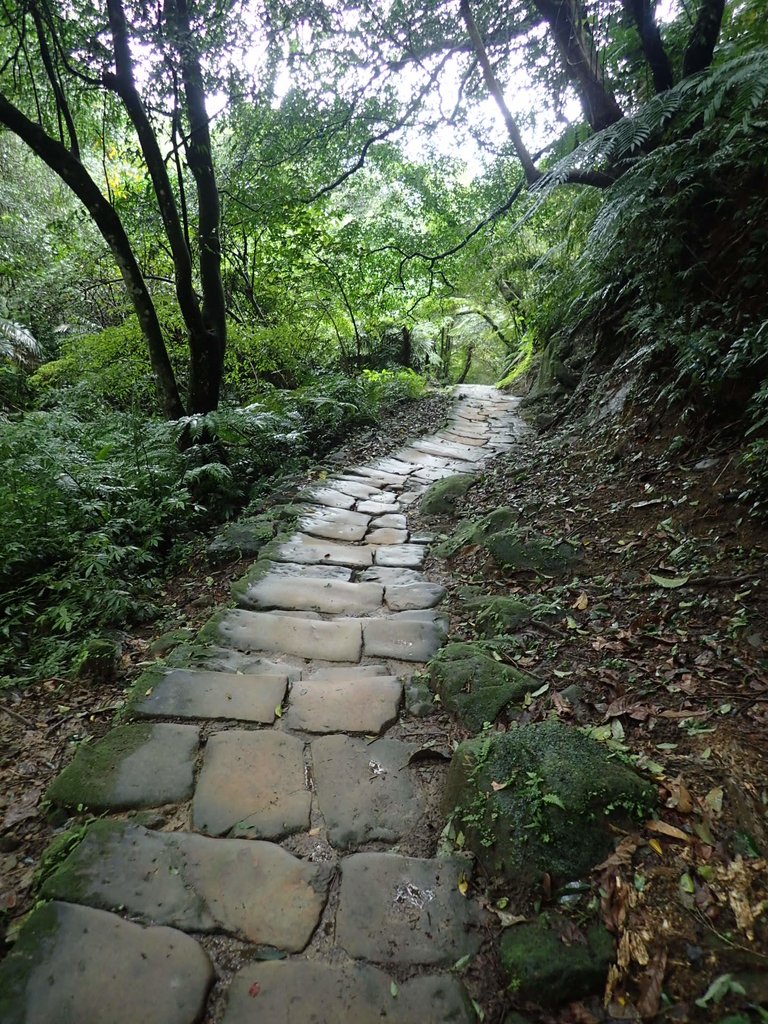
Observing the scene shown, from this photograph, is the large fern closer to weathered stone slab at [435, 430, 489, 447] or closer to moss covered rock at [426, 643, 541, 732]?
moss covered rock at [426, 643, 541, 732]

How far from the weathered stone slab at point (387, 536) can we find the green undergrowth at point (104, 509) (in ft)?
3.93

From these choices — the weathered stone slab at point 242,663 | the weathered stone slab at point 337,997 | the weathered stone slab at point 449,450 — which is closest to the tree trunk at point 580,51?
the weathered stone slab at point 449,450

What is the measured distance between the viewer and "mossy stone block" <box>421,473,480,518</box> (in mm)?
4551

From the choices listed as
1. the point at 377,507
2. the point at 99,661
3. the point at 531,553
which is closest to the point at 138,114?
the point at 377,507

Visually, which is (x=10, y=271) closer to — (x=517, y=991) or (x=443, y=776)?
(x=443, y=776)

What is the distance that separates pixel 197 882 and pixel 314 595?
5.86 feet

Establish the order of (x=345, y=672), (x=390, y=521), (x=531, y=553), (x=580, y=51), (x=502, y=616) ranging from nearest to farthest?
(x=345, y=672), (x=502, y=616), (x=531, y=553), (x=580, y=51), (x=390, y=521)

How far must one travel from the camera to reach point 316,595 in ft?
10.3

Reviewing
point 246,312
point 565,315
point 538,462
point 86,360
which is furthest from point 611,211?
point 86,360

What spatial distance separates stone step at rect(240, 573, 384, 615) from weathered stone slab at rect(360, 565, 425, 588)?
10 cm

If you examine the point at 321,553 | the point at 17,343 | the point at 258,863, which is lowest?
the point at 258,863

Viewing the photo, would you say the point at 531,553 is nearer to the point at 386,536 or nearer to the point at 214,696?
the point at 386,536

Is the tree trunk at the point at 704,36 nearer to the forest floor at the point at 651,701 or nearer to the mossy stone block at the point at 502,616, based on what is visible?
the forest floor at the point at 651,701

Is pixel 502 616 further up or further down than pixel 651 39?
further down
